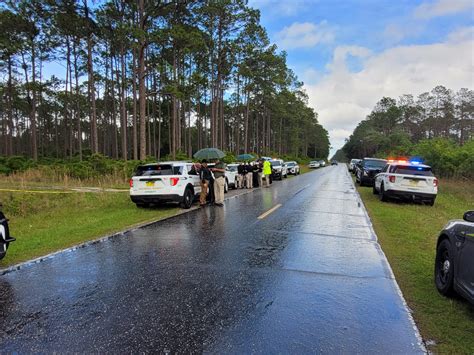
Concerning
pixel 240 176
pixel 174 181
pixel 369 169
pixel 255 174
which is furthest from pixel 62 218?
pixel 369 169

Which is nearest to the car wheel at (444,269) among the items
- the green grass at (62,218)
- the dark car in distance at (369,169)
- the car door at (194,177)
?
the green grass at (62,218)

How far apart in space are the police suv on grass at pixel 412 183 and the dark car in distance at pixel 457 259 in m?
10.7

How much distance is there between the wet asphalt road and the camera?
12.1 feet

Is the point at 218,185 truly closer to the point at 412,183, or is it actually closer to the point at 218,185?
the point at 218,185

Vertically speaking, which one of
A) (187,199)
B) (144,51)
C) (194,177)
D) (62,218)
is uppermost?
(144,51)

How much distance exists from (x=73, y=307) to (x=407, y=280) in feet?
15.8

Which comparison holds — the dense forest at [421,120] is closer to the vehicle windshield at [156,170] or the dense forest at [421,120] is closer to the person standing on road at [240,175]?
the person standing on road at [240,175]

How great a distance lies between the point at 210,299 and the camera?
4777 millimetres

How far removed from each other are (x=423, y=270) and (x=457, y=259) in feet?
5.88

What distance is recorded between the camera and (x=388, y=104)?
4284 inches

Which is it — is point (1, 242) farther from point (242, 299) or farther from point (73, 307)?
point (242, 299)

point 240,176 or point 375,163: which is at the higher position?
point 375,163

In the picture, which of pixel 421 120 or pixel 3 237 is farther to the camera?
pixel 421 120

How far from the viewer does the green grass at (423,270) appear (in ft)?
13.1
